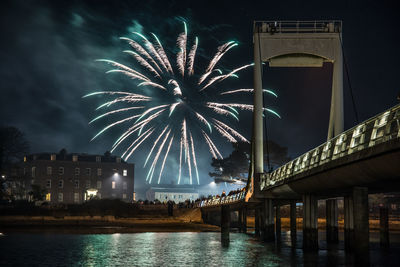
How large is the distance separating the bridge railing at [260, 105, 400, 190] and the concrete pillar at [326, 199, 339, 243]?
40.5 feet

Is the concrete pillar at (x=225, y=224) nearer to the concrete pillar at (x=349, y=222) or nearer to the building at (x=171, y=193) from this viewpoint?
the concrete pillar at (x=349, y=222)

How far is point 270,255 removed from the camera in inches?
1326

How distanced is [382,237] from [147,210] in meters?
47.3

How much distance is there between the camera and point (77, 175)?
116438 mm

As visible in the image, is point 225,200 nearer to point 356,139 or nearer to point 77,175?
point 356,139

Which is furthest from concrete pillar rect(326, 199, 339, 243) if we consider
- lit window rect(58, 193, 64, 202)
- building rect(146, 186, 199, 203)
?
building rect(146, 186, 199, 203)

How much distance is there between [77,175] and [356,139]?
331 feet

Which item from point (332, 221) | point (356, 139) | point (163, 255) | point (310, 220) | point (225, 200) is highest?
point (356, 139)

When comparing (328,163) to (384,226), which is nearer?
(328,163)

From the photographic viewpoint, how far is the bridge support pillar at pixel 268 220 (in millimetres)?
44844

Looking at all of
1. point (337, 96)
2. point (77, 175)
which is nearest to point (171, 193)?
point (77, 175)

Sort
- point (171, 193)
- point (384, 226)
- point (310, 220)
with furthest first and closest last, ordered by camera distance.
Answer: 1. point (171, 193)
2. point (384, 226)
3. point (310, 220)

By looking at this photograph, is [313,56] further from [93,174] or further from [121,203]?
[93,174]

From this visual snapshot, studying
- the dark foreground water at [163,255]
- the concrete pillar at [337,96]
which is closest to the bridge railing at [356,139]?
the dark foreground water at [163,255]
